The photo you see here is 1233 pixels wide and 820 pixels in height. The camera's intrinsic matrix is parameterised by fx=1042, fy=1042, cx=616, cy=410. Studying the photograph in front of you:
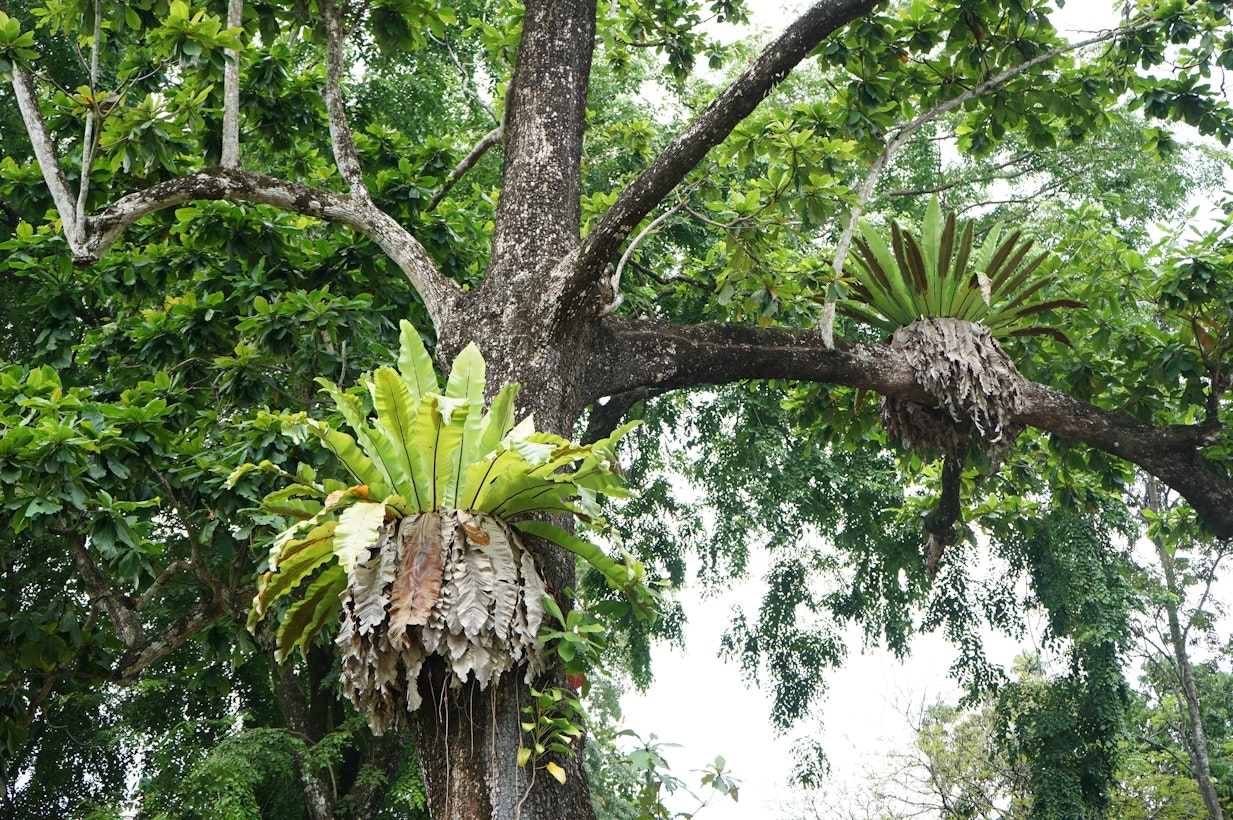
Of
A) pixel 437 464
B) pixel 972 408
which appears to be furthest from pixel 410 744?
pixel 437 464

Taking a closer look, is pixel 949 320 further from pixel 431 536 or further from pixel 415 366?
pixel 431 536

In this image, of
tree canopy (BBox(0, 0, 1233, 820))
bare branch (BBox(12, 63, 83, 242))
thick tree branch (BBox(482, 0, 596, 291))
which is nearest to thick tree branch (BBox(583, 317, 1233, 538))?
tree canopy (BBox(0, 0, 1233, 820))

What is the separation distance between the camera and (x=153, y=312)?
5.16 m

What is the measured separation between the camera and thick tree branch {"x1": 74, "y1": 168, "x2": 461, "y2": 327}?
3.82 meters

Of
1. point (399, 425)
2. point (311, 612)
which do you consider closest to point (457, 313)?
point (399, 425)

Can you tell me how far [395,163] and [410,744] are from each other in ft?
16.0

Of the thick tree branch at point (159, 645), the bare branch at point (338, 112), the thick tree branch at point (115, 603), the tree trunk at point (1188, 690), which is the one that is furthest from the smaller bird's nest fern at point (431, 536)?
the tree trunk at point (1188, 690)

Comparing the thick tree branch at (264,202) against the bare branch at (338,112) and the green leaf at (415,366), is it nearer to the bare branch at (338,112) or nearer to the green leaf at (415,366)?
the bare branch at (338,112)

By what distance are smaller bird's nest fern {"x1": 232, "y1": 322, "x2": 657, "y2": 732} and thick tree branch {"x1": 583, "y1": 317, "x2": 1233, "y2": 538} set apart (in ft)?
3.04

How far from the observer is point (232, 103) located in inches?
159

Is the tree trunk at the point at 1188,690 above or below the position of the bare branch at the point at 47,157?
below

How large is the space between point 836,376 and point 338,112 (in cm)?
234

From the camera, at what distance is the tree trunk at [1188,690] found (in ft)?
37.9

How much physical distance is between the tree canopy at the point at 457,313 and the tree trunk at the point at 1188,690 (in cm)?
545
